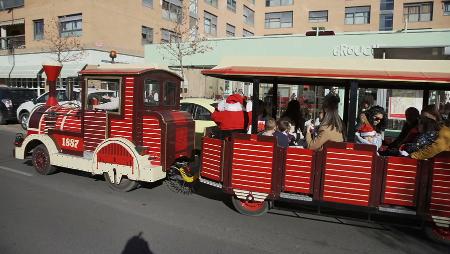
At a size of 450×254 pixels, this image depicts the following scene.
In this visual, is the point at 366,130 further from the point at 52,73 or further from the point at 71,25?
the point at 71,25

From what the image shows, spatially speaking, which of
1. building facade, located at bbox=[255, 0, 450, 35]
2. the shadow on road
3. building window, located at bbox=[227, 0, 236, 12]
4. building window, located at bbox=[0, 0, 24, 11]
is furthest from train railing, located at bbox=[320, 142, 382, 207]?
building window, located at bbox=[227, 0, 236, 12]

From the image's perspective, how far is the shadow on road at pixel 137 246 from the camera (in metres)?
4.13

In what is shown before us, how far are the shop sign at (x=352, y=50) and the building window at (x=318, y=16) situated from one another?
27.6 metres

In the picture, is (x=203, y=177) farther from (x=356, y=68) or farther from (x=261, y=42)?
(x=261, y=42)

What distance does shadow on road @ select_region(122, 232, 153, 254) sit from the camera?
4.13 meters

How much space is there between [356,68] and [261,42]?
52.2 ft

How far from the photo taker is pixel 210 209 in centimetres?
568

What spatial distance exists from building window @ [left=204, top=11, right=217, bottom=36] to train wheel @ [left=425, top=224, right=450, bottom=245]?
1410 inches

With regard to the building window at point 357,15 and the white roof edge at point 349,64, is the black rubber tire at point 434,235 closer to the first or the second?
the white roof edge at point 349,64

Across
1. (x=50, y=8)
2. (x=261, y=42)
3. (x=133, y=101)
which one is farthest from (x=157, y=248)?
(x=50, y=8)

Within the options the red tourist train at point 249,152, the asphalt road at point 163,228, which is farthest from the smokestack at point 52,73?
the asphalt road at point 163,228

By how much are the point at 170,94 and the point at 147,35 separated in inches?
1010

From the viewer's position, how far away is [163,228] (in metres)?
4.80

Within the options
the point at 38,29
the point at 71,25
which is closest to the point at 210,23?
the point at 71,25
